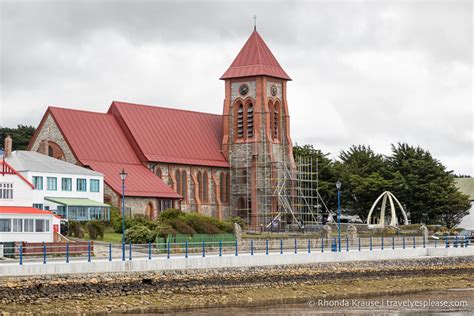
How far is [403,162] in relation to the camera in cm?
10231

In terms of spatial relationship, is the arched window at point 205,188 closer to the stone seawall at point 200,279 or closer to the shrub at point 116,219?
the shrub at point 116,219

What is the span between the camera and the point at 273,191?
312ft

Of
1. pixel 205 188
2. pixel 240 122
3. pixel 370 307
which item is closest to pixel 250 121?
pixel 240 122

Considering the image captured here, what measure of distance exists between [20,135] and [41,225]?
65.9 metres

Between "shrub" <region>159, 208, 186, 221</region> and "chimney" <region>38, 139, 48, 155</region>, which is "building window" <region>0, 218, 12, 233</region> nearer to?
"shrub" <region>159, 208, 186, 221</region>

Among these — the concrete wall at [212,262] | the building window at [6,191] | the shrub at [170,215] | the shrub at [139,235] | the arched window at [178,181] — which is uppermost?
the arched window at [178,181]

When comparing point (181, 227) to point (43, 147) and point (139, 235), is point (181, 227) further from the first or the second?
point (43, 147)

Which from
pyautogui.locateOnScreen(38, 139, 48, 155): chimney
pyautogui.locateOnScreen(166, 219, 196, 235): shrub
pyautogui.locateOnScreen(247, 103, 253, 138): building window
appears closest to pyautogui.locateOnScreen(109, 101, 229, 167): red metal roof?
pyautogui.locateOnScreen(247, 103, 253, 138): building window

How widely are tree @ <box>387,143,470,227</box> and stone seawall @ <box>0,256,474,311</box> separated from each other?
118 ft

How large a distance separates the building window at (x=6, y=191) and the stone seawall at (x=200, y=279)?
17.7 metres

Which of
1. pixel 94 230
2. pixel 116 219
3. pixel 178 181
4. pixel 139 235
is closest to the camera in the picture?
pixel 139 235

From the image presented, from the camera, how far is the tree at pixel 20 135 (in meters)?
119

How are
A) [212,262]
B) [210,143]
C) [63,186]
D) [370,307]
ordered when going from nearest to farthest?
[370,307], [212,262], [63,186], [210,143]

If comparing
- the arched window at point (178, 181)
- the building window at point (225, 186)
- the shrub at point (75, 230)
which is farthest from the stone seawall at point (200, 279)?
the building window at point (225, 186)
